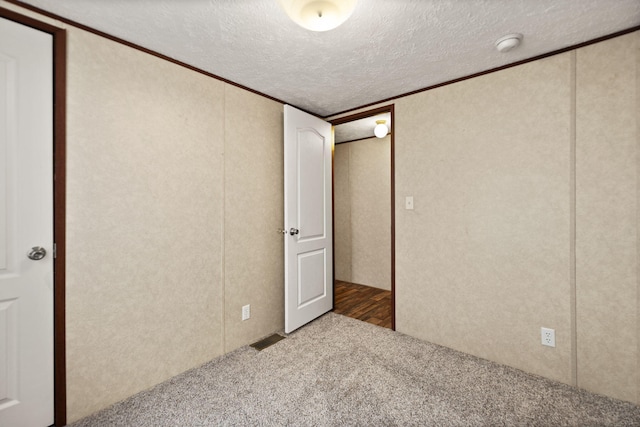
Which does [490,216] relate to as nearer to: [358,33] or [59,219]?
[358,33]

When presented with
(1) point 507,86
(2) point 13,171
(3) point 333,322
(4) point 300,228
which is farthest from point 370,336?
(2) point 13,171

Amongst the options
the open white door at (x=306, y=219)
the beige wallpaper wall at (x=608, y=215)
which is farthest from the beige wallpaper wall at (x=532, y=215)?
the open white door at (x=306, y=219)

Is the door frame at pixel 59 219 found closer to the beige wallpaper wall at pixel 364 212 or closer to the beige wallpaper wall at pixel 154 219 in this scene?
the beige wallpaper wall at pixel 154 219

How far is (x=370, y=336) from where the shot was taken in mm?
2580

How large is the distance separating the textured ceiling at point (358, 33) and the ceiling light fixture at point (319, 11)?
17 centimetres

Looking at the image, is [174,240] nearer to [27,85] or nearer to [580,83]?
[27,85]

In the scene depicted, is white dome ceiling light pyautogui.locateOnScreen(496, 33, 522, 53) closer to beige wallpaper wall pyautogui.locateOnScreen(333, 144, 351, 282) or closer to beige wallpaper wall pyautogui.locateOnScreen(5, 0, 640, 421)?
beige wallpaper wall pyautogui.locateOnScreen(5, 0, 640, 421)

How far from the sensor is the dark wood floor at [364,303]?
304 cm

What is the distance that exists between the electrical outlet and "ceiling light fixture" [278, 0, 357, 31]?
234 cm

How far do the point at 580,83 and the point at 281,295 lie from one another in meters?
2.82

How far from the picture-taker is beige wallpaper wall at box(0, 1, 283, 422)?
5.20 ft


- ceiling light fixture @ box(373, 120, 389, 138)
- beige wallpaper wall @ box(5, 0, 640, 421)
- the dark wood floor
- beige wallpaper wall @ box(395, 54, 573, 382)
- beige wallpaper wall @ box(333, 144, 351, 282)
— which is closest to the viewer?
beige wallpaper wall @ box(5, 0, 640, 421)

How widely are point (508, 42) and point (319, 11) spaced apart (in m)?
1.24

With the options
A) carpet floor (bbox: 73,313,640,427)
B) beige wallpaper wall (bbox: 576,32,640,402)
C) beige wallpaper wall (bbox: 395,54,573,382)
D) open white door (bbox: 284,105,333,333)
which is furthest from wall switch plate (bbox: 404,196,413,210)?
carpet floor (bbox: 73,313,640,427)
